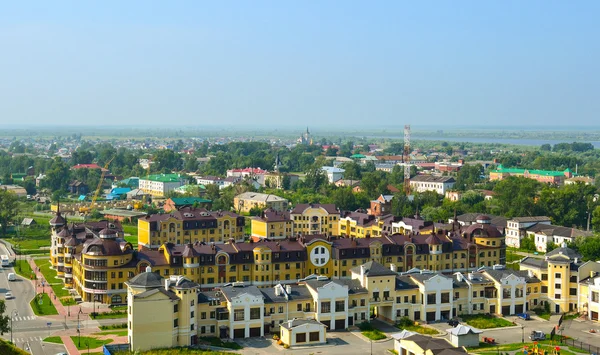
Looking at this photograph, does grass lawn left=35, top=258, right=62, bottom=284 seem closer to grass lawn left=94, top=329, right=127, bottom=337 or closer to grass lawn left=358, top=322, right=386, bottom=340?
grass lawn left=94, top=329, right=127, bottom=337

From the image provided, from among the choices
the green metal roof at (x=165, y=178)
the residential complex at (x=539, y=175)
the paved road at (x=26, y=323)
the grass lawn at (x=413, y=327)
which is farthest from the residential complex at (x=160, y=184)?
the grass lawn at (x=413, y=327)

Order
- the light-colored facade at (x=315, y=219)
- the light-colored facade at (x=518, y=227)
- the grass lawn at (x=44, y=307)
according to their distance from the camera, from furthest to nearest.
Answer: the light-colored facade at (x=518, y=227), the light-colored facade at (x=315, y=219), the grass lawn at (x=44, y=307)

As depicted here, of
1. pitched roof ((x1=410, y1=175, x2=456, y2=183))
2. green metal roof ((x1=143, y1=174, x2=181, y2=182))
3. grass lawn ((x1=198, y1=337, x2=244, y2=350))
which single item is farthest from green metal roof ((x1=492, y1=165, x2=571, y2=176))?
grass lawn ((x1=198, y1=337, x2=244, y2=350))

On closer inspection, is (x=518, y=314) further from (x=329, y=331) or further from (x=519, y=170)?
(x=519, y=170)

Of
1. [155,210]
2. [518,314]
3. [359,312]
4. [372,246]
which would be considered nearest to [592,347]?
[518,314]

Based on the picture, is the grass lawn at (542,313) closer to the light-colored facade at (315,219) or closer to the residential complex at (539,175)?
the light-colored facade at (315,219)

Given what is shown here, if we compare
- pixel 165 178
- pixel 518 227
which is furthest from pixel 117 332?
pixel 165 178

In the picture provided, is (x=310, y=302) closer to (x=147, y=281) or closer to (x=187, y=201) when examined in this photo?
(x=147, y=281)
